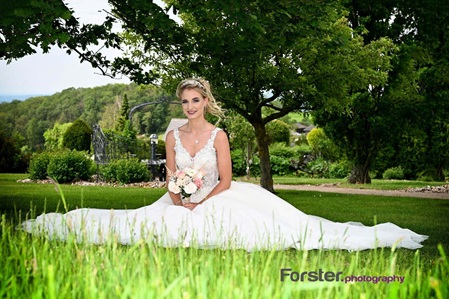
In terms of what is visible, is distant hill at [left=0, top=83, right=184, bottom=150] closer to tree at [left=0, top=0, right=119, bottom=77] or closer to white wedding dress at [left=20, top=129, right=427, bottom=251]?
tree at [left=0, top=0, right=119, bottom=77]

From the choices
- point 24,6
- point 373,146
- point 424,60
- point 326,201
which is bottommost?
point 326,201

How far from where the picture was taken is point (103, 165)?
60.2 ft

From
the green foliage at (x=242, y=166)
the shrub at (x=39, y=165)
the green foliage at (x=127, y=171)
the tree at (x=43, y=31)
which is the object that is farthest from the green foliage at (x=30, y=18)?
the green foliage at (x=242, y=166)

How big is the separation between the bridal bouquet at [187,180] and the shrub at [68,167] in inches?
450

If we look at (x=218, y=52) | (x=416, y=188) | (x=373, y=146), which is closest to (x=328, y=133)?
(x=373, y=146)

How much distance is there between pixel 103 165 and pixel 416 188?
30.1ft

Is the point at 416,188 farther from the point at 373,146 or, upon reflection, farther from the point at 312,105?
the point at 312,105

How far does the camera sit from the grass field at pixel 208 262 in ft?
7.68

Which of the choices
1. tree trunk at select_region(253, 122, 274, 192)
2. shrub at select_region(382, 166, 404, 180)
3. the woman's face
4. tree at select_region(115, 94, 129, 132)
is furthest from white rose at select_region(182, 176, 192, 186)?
tree at select_region(115, 94, 129, 132)

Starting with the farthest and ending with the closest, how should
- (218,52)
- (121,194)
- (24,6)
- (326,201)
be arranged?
(121,194) < (326,201) < (218,52) < (24,6)

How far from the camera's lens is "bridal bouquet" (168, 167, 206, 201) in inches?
229

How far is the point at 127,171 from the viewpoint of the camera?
1659 cm

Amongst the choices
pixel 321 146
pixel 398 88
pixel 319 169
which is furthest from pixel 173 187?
pixel 321 146

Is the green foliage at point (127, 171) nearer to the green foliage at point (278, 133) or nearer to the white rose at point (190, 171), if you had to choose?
the green foliage at point (278, 133)
